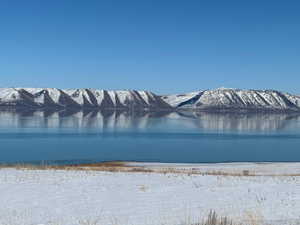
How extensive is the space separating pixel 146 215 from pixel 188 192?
3.86 metres

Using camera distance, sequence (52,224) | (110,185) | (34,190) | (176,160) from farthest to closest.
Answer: (176,160) → (110,185) → (34,190) → (52,224)

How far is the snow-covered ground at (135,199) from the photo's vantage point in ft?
32.5

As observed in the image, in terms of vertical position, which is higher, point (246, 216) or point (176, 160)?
point (246, 216)

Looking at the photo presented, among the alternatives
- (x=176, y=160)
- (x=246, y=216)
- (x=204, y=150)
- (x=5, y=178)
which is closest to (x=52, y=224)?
(x=246, y=216)

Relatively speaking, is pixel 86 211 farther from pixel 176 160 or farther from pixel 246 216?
pixel 176 160

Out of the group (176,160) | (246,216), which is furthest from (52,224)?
(176,160)

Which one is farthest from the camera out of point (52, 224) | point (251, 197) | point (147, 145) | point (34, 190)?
point (147, 145)

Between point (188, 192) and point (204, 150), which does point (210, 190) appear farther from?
point (204, 150)

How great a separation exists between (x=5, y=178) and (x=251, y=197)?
921 cm

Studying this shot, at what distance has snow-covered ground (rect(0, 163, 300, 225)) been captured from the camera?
9914 millimetres

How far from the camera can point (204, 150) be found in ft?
181

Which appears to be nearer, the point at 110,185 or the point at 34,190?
the point at 34,190

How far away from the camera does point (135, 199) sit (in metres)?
12.7

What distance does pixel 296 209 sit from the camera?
1086cm
